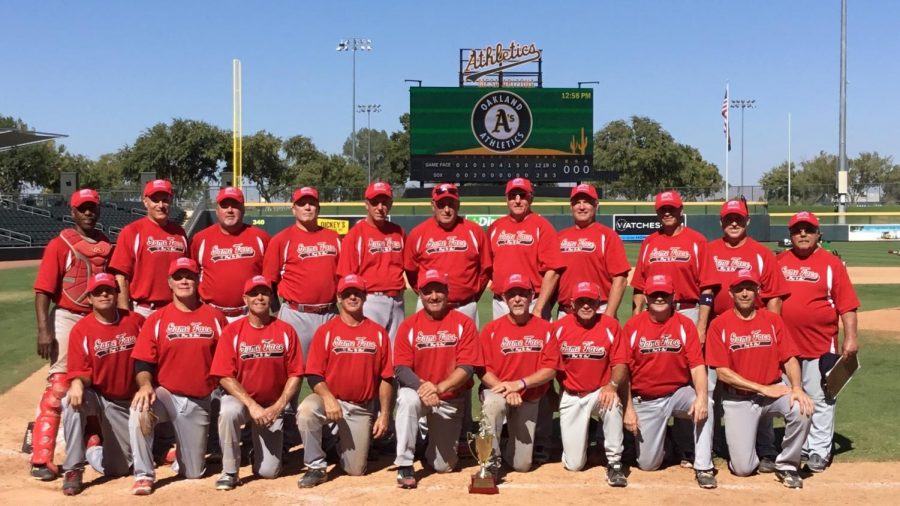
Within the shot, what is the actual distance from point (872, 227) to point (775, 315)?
34.4 metres

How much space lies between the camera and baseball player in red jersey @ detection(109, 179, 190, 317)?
584cm

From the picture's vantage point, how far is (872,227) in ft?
117

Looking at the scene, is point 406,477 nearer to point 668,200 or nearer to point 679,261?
point 679,261

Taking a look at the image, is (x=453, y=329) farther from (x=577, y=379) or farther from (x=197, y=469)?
(x=197, y=469)

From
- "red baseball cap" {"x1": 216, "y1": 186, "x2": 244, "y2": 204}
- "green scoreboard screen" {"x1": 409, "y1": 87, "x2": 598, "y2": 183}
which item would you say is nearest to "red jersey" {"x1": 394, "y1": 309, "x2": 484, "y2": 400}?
"red baseball cap" {"x1": 216, "y1": 186, "x2": 244, "y2": 204}

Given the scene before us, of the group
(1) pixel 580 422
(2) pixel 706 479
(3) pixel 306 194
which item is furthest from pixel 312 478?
(2) pixel 706 479

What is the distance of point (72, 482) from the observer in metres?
5.13

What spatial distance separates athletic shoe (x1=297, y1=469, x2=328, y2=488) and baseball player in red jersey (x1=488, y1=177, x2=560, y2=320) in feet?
5.75

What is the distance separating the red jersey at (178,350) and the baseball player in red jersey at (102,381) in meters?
0.19

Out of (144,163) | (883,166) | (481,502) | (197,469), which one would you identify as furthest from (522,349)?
(883,166)

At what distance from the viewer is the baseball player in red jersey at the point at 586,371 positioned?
5.54 m

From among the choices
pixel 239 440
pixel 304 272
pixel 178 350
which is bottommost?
pixel 239 440

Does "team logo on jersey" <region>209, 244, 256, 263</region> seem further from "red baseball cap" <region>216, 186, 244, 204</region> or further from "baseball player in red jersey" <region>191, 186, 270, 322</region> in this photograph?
"red baseball cap" <region>216, 186, 244, 204</region>

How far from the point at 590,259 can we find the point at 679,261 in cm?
65
